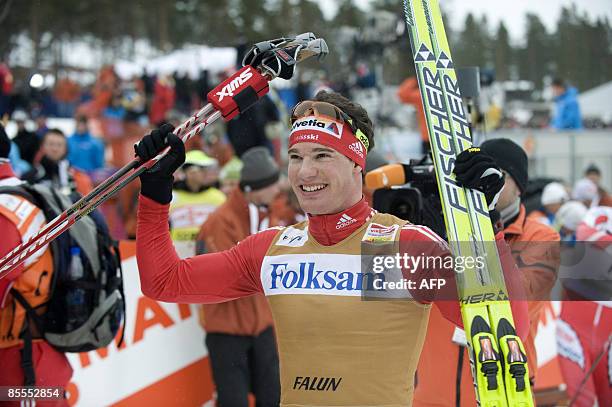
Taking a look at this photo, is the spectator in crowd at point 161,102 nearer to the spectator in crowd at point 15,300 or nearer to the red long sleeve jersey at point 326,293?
the spectator in crowd at point 15,300

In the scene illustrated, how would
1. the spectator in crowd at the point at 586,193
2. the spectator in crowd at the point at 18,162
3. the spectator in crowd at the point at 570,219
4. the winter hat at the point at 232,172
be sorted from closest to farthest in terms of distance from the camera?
the spectator in crowd at the point at 570,219
the winter hat at the point at 232,172
the spectator in crowd at the point at 18,162
the spectator in crowd at the point at 586,193

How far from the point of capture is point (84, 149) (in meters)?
11.0

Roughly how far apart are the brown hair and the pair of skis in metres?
0.21

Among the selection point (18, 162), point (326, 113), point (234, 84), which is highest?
point (234, 84)

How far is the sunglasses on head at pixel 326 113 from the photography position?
2.50m

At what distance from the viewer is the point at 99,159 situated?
442 inches

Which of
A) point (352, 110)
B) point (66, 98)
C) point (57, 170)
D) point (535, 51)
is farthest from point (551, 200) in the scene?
point (66, 98)

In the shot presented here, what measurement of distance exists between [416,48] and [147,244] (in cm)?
116

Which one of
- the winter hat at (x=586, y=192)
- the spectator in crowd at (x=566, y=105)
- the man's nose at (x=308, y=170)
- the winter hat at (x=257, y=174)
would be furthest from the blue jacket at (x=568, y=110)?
the man's nose at (x=308, y=170)

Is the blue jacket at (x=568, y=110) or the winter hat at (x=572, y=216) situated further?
the blue jacket at (x=568, y=110)

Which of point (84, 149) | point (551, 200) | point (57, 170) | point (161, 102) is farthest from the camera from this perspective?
point (161, 102)

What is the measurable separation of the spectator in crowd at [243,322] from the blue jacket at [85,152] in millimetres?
6327

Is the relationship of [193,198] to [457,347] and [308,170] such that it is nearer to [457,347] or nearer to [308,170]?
[457,347]

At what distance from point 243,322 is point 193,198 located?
158 centimetres
